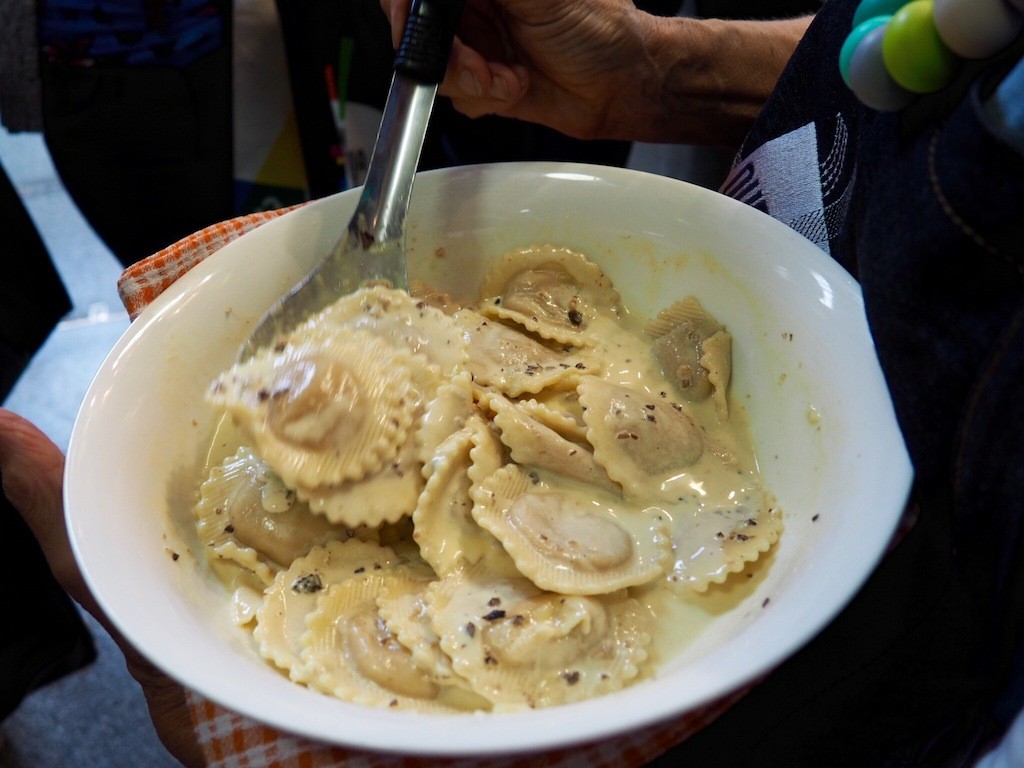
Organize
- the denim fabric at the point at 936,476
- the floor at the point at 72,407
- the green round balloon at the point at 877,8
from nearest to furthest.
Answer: the denim fabric at the point at 936,476, the green round balloon at the point at 877,8, the floor at the point at 72,407

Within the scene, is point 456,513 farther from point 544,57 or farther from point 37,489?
point 544,57

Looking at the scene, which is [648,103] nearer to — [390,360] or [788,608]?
[390,360]

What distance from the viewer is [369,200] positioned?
1.24 meters

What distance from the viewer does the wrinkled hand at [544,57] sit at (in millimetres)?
1466

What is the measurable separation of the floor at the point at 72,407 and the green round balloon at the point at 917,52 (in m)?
1.96

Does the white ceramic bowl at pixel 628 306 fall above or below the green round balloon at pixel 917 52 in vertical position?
below

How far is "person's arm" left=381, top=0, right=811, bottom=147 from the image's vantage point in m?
1.49

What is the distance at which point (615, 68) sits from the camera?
62.7 inches

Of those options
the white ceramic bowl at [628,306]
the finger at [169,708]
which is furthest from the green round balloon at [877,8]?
the finger at [169,708]

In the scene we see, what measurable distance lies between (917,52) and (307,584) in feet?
3.06

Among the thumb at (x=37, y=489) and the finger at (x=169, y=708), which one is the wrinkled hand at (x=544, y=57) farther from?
the finger at (x=169, y=708)

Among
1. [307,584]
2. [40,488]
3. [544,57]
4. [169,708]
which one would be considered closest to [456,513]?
[307,584]

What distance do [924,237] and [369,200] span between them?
0.80 m

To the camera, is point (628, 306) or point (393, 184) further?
point (628, 306)
